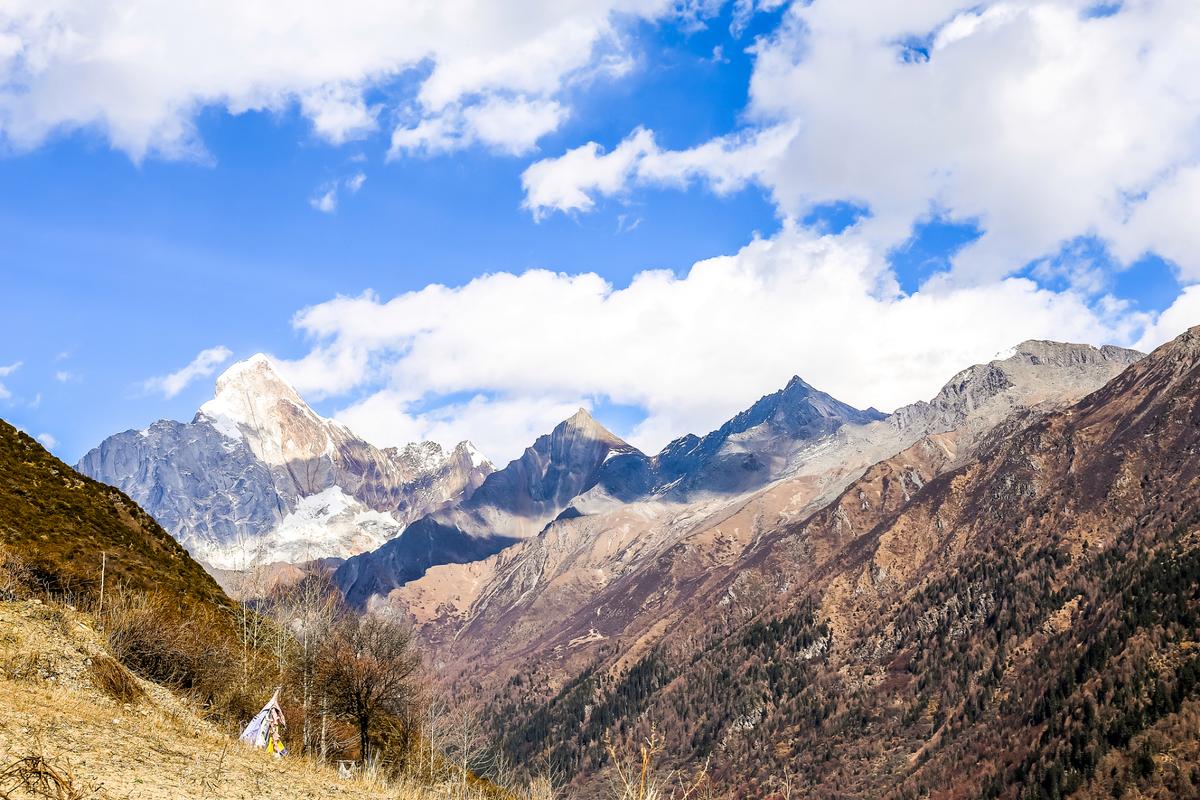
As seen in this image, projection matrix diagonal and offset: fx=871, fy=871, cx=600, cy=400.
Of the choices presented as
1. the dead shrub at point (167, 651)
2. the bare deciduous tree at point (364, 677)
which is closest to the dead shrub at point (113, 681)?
the dead shrub at point (167, 651)

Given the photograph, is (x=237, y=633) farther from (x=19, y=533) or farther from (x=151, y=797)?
(x=151, y=797)

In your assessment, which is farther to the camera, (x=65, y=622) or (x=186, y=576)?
(x=186, y=576)

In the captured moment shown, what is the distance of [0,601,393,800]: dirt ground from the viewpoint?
18.3 metres

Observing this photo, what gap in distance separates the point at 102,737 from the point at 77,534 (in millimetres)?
39261

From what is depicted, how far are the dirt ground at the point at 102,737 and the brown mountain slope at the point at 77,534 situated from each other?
Result: 1229 centimetres

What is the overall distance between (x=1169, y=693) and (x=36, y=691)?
216301 mm

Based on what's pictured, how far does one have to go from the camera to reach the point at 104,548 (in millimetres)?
55469

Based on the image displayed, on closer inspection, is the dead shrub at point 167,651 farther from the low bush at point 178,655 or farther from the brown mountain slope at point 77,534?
the brown mountain slope at point 77,534

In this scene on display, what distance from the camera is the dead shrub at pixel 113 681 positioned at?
2936cm

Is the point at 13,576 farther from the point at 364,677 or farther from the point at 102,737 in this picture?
the point at 364,677

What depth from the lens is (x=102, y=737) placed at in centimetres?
2161

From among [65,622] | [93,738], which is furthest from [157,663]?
[93,738]

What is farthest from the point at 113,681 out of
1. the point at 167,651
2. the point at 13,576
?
the point at 13,576

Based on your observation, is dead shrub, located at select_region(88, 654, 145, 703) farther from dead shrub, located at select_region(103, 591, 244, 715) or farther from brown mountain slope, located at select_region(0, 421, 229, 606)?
brown mountain slope, located at select_region(0, 421, 229, 606)
